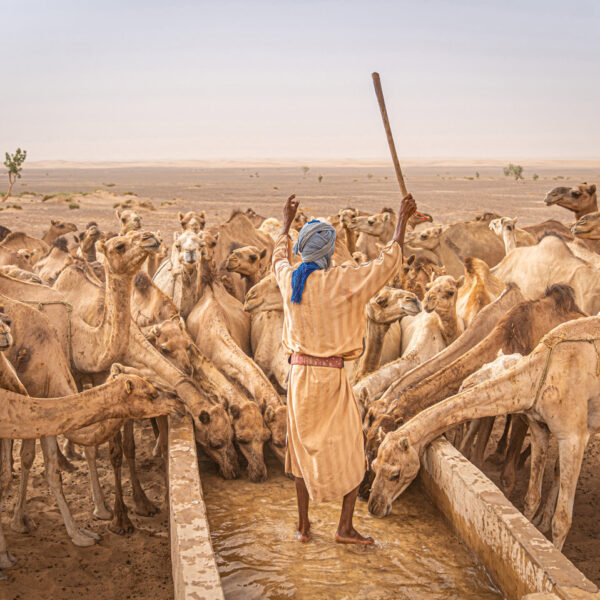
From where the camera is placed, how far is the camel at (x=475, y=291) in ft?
26.4

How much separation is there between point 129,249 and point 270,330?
Answer: 7.53 ft

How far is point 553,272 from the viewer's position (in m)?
9.31

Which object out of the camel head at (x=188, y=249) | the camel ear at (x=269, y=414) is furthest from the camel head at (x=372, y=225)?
the camel ear at (x=269, y=414)

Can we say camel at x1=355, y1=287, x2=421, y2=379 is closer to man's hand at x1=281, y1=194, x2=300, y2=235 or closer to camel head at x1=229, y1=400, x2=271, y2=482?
camel head at x1=229, y1=400, x2=271, y2=482

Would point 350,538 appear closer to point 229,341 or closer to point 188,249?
point 229,341

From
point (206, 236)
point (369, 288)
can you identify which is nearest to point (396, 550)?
point (369, 288)

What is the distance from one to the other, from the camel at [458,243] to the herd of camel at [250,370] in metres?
3.73

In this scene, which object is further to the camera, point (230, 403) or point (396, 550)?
point (230, 403)

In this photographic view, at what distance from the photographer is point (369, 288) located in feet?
14.0

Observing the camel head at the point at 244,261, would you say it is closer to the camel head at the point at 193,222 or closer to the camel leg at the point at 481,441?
the camel head at the point at 193,222

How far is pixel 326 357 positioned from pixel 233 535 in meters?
1.49

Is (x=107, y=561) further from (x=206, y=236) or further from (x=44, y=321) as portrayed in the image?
(x=206, y=236)

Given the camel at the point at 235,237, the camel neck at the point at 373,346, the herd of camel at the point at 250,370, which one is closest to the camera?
the herd of camel at the point at 250,370

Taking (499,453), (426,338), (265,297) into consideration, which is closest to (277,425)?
(265,297)
